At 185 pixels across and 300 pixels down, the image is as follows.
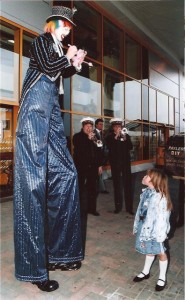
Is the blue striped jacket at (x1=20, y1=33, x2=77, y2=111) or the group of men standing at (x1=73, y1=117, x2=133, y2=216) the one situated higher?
the blue striped jacket at (x1=20, y1=33, x2=77, y2=111)

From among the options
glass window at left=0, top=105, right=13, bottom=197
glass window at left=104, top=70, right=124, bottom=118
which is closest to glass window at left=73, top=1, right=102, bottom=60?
glass window at left=104, top=70, right=124, bottom=118

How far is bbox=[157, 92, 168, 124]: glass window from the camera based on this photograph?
48.6 feet

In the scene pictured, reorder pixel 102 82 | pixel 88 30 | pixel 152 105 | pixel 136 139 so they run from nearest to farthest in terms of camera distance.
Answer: pixel 88 30
pixel 102 82
pixel 136 139
pixel 152 105

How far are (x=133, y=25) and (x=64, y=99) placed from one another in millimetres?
5505

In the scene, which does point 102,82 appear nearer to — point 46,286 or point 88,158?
point 88,158

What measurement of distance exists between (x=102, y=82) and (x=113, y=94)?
97 cm

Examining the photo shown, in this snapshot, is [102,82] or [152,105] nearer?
[102,82]

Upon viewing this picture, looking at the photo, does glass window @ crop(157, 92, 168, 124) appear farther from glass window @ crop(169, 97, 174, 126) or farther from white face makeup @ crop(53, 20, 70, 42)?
white face makeup @ crop(53, 20, 70, 42)

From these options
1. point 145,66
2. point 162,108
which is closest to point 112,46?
point 145,66

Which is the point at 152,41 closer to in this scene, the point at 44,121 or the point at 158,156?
Result: the point at 158,156

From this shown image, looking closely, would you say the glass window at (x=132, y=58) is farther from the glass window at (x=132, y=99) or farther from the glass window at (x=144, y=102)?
the glass window at (x=144, y=102)

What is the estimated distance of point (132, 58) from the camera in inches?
481

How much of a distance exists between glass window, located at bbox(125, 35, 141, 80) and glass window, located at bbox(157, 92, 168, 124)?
2.64 meters

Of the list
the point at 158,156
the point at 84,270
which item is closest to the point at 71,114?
the point at 84,270
